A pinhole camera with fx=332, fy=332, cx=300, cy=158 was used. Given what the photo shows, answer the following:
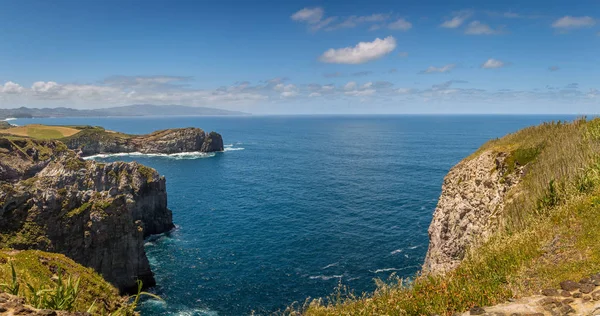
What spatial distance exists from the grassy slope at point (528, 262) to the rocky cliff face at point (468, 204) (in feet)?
28.7

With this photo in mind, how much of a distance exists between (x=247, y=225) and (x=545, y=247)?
63734 mm

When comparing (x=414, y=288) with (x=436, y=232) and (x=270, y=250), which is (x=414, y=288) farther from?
(x=270, y=250)

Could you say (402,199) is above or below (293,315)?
below

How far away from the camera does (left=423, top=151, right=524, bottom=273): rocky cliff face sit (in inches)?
1218

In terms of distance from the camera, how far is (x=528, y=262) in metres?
12.8

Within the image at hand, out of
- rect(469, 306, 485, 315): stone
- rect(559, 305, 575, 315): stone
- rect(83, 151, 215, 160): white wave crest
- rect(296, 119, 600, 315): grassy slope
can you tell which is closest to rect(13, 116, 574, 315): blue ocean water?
rect(296, 119, 600, 315): grassy slope

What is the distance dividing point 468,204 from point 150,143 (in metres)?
186

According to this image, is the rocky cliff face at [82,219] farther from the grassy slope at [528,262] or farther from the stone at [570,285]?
the stone at [570,285]

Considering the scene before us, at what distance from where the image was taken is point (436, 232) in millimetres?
39156

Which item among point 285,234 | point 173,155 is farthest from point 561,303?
point 173,155

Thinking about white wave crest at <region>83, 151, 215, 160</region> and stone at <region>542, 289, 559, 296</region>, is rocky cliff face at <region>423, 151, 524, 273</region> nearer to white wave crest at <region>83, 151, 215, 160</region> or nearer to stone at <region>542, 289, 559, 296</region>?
stone at <region>542, 289, 559, 296</region>

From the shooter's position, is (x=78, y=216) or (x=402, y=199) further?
(x=402, y=199)

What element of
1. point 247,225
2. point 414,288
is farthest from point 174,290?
point 414,288

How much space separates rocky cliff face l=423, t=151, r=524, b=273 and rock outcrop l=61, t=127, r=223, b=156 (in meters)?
165
